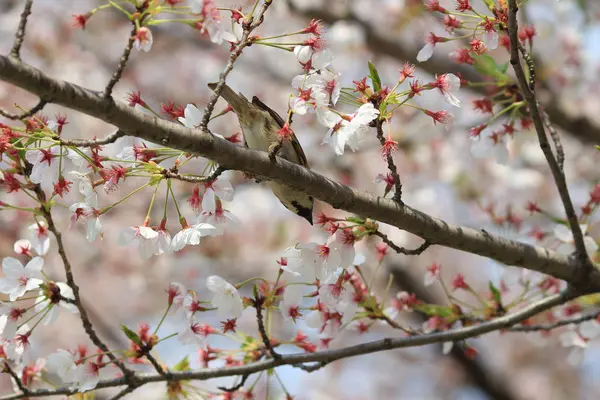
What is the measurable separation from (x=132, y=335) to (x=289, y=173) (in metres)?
0.67

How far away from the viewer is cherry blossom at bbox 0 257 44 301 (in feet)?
6.24

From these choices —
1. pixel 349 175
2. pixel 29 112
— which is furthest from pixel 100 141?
pixel 349 175

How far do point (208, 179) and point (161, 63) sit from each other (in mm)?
6032

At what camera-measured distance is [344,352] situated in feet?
6.81

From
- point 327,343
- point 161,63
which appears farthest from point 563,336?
point 161,63

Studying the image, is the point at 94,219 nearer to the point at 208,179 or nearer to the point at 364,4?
the point at 208,179

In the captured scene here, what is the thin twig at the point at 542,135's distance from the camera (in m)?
1.68

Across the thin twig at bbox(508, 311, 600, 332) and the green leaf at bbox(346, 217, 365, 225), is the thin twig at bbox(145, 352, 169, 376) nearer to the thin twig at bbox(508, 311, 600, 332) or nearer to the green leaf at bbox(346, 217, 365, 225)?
the green leaf at bbox(346, 217, 365, 225)

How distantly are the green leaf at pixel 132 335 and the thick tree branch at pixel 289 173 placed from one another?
0.61 meters

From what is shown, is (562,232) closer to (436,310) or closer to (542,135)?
(436,310)

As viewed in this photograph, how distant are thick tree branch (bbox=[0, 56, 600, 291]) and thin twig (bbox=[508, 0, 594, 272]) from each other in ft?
0.23

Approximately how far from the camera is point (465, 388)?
24.1 ft

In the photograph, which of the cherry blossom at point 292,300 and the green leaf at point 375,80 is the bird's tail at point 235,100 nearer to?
the green leaf at point 375,80

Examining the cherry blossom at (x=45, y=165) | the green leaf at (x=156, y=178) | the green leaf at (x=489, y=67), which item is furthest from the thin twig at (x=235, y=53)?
the green leaf at (x=489, y=67)
